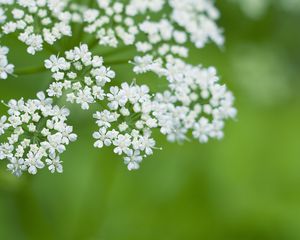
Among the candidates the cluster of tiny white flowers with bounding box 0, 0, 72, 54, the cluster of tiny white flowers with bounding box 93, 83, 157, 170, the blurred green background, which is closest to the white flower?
the cluster of tiny white flowers with bounding box 0, 0, 72, 54

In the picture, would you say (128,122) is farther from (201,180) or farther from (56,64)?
(201,180)

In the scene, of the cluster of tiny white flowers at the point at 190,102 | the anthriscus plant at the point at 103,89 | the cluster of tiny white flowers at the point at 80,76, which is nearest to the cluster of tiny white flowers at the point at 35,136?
the anthriscus plant at the point at 103,89

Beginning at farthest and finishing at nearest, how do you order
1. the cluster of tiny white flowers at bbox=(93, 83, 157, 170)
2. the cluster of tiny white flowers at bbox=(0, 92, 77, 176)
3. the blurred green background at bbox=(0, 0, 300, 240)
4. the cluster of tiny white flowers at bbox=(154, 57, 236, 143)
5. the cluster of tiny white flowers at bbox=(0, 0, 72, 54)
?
the blurred green background at bbox=(0, 0, 300, 240) → the cluster of tiny white flowers at bbox=(154, 57, 236, 143) → the cluster of tiny white flowers at bbox=(0, 0, 72, 54) → the cluster of tiny white flowers at bbox=(93, 83, 157, 170) → the cluster of tiny white flowers at bbox=(0, 92, 77, 176)

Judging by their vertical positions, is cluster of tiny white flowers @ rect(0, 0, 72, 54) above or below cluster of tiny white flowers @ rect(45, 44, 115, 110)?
above

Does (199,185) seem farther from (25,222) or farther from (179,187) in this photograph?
(25,222)

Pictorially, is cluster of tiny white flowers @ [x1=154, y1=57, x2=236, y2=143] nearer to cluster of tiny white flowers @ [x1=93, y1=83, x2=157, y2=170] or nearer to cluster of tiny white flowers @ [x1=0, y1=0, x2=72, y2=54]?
cluster of tiny white flowers @ [x1=93, y1=83, x2=157, y2=170]

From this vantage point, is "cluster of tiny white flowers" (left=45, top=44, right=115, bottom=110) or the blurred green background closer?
"cluster of tiny white flowers" (left=45, top=44, right=115, bottom=110)

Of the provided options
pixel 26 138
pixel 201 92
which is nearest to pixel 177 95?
pixel 201 92

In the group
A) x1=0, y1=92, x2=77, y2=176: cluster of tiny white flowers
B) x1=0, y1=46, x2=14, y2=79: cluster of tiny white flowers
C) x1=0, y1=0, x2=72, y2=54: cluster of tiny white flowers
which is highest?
x1=0, y1=0, x2=72, y2=54: cluster of tiny white flowers
